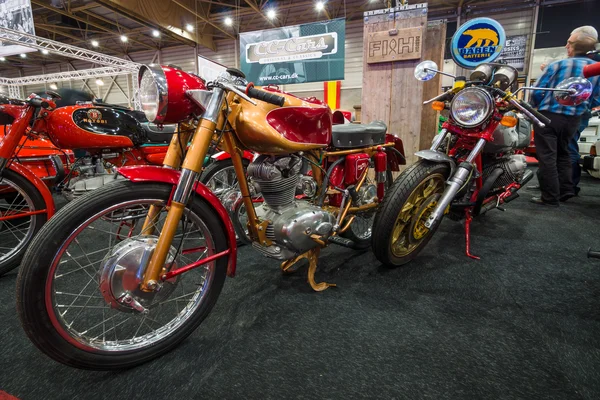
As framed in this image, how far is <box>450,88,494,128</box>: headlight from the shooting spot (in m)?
1.75

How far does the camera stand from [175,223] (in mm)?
1031

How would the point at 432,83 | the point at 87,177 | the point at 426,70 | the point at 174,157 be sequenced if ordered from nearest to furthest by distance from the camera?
the point at 174,157 → the point at 426,70 → the point at 87,177 → the point at 432,83

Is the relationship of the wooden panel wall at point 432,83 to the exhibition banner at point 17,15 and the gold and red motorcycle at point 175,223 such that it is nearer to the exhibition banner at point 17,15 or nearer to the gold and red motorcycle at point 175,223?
the gold and red motorcycle at point 175,223

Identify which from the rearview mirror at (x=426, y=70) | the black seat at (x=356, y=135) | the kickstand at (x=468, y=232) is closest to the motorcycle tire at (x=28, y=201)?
the black seat at (x=356, y=135)

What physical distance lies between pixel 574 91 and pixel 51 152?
384 cm

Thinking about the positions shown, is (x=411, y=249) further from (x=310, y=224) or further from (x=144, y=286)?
(x=144, y=286)

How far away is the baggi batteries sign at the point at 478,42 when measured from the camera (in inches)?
126

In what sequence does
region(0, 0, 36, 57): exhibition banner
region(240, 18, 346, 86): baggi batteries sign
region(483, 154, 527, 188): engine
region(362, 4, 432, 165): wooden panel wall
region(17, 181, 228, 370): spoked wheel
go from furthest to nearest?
region(0, 0, 36, 57): exhibition banner
region(240, 18, 346, 86): baggi batteries sign
region(362, 4, 432, 165): wooden panel wall
region(483, 154, 527, 188): engine
region(17, 181, 228, 370): spoked wheel

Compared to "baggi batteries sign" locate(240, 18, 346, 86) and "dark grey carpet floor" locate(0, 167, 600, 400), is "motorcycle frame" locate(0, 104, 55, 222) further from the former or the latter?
"baggi batteries sign" locate(240, 18, 346, 86)

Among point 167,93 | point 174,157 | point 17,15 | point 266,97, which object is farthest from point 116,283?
point 17,15

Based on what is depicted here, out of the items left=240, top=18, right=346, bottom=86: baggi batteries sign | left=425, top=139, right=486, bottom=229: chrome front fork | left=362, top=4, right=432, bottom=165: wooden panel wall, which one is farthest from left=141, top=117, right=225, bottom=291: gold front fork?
left=240, top=18, right=346, bottom=86: baggi batteries sign

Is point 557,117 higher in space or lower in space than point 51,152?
higher

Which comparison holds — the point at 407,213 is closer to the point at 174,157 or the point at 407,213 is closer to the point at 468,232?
the point at 468,232

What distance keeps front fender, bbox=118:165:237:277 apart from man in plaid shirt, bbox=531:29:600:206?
130 inches
